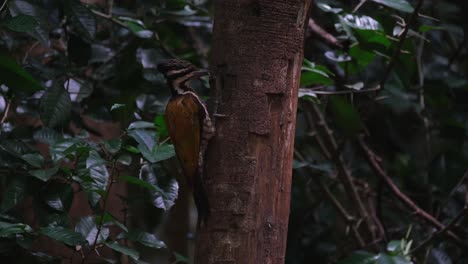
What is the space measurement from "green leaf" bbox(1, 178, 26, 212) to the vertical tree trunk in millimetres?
896

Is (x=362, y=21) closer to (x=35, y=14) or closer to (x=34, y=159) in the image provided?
(x=35, y=14)

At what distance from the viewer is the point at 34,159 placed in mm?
3201

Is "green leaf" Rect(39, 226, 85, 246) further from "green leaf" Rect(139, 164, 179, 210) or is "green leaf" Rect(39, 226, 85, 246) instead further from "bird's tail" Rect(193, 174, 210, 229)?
"bird's tail" Rect(193, 174, 210, 229)

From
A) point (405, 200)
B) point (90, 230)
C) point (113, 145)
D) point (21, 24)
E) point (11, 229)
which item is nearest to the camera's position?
point (11, 229)

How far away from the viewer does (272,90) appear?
112 inches

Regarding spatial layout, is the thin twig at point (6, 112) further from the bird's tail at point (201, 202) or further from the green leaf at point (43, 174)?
the bird's tail at point (201, 202)

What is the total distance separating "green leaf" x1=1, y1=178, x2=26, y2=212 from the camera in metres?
3.21

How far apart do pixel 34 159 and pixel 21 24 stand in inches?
23.8

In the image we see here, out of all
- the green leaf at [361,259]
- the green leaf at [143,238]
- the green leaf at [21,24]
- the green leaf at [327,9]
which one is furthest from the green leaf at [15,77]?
the green leaf at [361,259]

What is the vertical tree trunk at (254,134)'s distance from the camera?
2.81 meters

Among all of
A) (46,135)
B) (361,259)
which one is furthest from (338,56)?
(46,135)

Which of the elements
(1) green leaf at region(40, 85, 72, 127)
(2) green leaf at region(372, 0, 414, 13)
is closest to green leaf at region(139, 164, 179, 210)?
(1) green leaf at region(40, 85, 72, 127)

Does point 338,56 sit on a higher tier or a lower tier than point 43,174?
higher

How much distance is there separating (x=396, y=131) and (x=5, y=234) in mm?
3721
